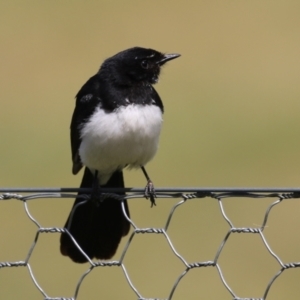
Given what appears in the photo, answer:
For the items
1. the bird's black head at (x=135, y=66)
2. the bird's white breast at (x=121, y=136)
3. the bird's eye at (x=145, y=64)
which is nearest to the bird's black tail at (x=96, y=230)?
the bird's white breast at (x=121, y=136)

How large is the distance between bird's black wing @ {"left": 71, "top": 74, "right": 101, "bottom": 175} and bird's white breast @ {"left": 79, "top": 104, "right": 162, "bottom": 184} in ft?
0.24

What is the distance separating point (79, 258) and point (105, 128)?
0.72 m

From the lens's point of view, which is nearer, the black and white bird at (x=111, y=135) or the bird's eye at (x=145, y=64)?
the black and white bird at (x=111, y=135)

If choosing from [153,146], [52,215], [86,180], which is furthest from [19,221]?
[153,146]

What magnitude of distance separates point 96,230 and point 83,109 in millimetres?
794

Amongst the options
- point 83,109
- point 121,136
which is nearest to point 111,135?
point 121,136

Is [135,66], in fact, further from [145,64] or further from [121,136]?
[121,136]

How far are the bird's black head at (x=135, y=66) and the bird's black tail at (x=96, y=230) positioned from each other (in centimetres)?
79

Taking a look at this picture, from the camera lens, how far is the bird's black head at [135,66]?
5.00m

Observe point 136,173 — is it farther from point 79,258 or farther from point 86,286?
point 79,258

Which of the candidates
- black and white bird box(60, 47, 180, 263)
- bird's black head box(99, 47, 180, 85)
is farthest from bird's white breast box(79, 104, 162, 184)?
bird's black head box(99, 47, 180, 85)

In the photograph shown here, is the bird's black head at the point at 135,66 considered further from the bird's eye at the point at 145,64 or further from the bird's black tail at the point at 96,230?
the bird's black tail at the point at 96,230

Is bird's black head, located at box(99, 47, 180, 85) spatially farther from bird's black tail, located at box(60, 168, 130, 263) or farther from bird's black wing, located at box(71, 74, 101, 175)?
bird's black tail, located at box(60, 168, 130, 263)

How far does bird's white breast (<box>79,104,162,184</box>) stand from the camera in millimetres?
4676
